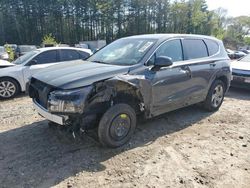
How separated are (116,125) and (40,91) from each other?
1.31 m

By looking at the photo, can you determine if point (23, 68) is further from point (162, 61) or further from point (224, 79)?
point (224, 79)

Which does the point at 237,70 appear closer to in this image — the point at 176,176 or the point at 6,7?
the point at 176,176

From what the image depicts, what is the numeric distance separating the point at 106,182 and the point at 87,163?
53cm

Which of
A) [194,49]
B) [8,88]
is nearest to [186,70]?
[194,49]

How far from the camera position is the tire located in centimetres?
670

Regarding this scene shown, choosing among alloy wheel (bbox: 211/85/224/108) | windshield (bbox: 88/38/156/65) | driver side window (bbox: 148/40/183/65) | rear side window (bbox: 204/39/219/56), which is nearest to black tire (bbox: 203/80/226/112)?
alloy wheel (bbox: 211/85/224/108)

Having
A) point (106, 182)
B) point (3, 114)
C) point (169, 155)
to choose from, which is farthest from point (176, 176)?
point (3, 114)

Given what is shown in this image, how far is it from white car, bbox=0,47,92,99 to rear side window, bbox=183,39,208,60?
4237mm

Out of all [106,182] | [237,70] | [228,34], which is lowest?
[106,182]

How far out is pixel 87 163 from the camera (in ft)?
11.2

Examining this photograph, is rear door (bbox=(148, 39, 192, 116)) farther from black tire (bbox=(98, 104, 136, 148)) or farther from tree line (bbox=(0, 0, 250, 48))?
tree line (bbox=(0, 0, 250, 48))

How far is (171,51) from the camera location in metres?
4.48

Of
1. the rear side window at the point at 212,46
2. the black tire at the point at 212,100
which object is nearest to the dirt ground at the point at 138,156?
the black tire at the point at 212,100

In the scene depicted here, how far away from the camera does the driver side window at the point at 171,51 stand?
417cm
